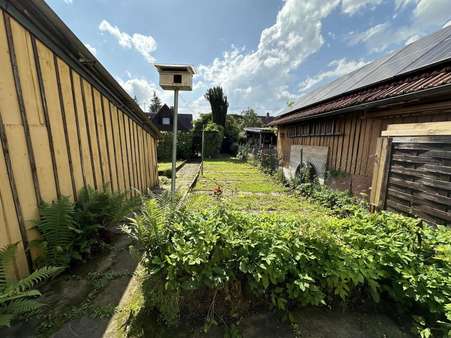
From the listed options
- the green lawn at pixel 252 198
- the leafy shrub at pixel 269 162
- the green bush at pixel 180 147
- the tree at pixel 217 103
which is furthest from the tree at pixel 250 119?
the green lawn at pixel 252 198

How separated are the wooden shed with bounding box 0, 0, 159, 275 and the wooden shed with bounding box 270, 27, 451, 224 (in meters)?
5.60

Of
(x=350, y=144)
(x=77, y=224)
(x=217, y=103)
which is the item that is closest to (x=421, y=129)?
(x=350, y=144)

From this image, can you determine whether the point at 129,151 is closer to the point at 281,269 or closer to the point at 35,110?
the point at 35,110

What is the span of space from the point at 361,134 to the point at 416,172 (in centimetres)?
213

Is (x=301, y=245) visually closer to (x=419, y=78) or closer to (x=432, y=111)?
(x=432, y=111)

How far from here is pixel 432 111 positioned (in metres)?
3.57

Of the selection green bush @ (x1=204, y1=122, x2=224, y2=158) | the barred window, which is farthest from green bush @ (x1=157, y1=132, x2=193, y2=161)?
the barred window

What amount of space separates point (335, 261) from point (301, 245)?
35 centimetres

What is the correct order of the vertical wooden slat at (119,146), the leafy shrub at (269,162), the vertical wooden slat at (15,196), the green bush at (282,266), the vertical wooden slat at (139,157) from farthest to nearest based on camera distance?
the leafy shrub at (269,162) < the vertical wooden slat at (139,157) < the vertical wooden slat at (119,146) < the vertical wooden slat at (15,196) < the green bush at (282,266)

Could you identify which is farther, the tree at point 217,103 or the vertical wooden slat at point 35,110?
the tree at point 217,103

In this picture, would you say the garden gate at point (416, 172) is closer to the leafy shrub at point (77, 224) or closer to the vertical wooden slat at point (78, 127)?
the leafy shrub at point (77, 224)

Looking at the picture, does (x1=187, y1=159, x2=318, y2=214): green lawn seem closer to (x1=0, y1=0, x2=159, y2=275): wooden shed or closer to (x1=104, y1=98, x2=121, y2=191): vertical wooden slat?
(x1=104, y1=98, x2=121, y2=191): vertical wooden slat

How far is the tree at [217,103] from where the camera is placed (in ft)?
71.7

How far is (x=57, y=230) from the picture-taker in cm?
239
